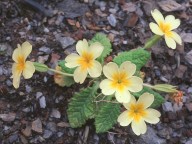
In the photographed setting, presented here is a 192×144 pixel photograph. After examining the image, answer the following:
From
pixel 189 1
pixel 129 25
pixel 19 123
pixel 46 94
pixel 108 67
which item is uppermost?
pixel 189 1

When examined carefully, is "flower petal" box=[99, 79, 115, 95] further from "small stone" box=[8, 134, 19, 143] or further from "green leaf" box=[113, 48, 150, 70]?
"small stone" box=[8, 134, 19, 143]

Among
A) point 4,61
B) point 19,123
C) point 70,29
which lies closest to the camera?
point 19,123

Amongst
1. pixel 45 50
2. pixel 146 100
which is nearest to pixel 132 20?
pixel 45 50

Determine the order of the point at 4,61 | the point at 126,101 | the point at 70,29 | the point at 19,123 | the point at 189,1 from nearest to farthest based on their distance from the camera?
the point at 126,101
the point at 19,123
the point at 4,61
the point at 70,29
the point at 189,1

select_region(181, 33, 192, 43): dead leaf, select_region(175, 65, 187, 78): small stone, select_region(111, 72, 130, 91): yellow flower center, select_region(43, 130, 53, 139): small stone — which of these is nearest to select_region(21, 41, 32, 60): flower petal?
select_region(111, 72, 130, 91): yellow flower center

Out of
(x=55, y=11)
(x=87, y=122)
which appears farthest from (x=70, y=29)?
(x=87, y=122)

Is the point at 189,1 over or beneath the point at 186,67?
over

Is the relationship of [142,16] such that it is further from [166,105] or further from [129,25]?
[166,105]
